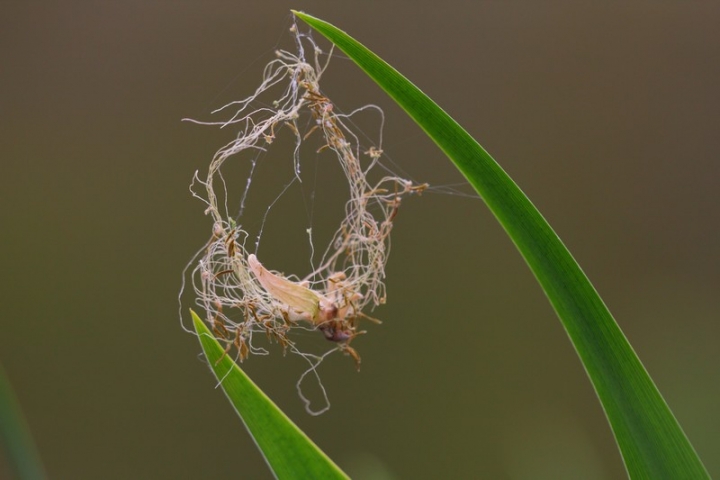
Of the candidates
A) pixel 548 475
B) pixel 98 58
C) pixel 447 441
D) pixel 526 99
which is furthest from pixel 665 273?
pixel 98 58

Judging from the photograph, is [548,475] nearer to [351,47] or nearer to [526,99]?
[351,47]

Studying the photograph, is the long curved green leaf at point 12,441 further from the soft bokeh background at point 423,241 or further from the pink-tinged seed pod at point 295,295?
the soft bokeh background at point 423,241

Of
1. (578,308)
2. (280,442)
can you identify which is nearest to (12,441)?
(280,442)

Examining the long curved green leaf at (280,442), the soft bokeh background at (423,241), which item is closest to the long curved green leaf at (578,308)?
the long curved green leaf at (280,442)

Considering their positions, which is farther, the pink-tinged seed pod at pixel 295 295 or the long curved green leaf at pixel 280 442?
the pink-tinged seed pod at pixel 295 295

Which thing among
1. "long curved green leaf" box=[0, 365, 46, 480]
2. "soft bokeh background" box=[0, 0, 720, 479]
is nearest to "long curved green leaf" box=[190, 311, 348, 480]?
"long curved green leaf" box=[0, 365, 46, 480]

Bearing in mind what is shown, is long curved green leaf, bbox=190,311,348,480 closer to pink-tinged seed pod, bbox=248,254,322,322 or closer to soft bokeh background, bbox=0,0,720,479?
pink-tinged seed pod, bbox=248,254,322,322

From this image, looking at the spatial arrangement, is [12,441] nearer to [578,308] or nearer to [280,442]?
[280,442]
